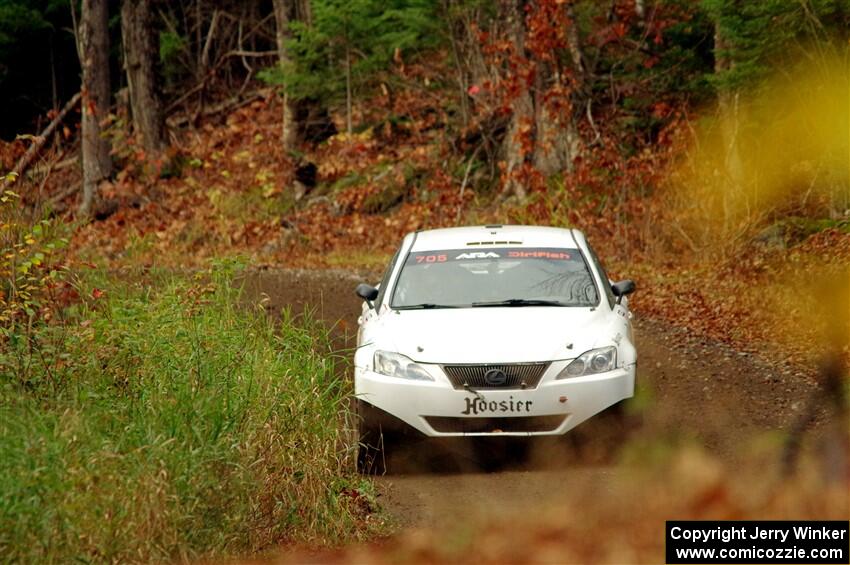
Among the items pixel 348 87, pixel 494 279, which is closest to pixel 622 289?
pixel 494 279

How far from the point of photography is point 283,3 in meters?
27.7

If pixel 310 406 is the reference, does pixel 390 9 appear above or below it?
above

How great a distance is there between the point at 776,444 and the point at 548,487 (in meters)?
2.25

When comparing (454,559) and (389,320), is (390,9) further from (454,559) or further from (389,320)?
(454,559)

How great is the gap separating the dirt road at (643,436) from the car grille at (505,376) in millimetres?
528

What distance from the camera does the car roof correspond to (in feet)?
34.8

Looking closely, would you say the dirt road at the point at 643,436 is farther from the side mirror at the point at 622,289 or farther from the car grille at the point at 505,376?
the side mirror at the point at 622,289

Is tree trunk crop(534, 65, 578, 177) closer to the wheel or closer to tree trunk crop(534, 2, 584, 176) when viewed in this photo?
tree trunk crop(534, 2, 584, 176)

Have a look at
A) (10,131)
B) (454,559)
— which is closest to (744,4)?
(454,559)

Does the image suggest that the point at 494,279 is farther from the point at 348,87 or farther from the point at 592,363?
the point at 348,87

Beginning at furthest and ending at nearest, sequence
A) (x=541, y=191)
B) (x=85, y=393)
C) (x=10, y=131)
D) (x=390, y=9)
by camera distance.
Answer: (x=10, y=131)
(x=390, y=9)
(x=541, y=191)
(x=85, y=393)

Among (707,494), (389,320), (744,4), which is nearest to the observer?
(707,494)

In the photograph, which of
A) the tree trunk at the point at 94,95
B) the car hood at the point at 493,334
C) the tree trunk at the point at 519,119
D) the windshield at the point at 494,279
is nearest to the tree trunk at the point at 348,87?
the tree trunk at the point at 519,119

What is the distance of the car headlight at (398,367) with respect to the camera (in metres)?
8.71
